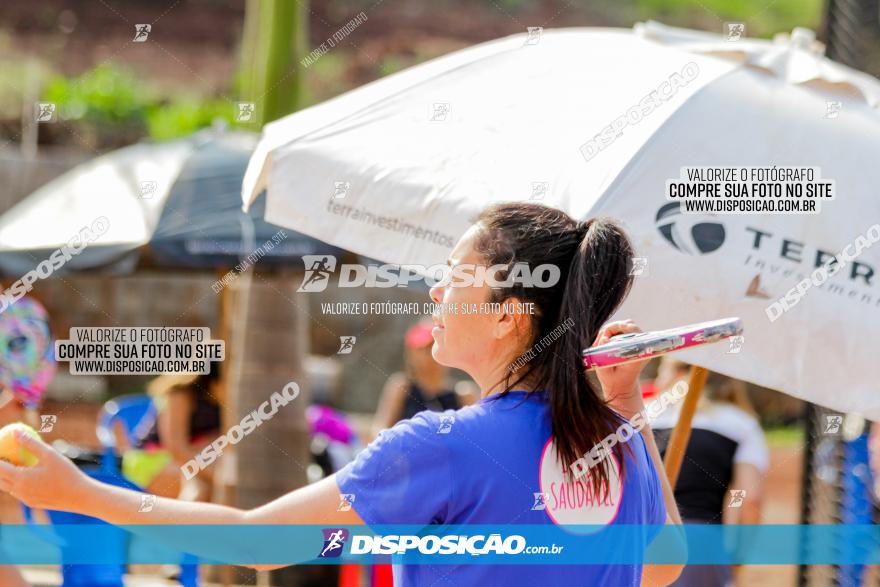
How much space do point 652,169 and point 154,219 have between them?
3.49 metres

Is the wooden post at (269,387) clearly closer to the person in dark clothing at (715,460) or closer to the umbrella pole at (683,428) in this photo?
the person in dark clothing at (715,460)

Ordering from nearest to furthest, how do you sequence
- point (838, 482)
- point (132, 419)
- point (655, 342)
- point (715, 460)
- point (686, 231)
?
point (655, 342)
point (686, 231)
point (715, 460)
point (838, 482)
point (132, 419)

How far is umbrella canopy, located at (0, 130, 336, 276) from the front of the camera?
5633mm

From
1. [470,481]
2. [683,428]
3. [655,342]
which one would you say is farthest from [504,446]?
[683,428]

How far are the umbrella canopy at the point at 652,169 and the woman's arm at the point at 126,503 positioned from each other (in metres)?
1.28

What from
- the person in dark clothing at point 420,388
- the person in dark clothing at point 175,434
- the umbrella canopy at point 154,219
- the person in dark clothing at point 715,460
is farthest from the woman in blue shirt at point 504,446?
the person in dark clothing at point 420,388

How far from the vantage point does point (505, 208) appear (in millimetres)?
1982

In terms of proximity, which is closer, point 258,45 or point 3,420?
point 3,420

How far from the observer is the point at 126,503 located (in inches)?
69.0

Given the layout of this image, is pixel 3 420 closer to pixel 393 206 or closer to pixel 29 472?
pixel 393 206

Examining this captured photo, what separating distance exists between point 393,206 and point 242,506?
12.1 ft

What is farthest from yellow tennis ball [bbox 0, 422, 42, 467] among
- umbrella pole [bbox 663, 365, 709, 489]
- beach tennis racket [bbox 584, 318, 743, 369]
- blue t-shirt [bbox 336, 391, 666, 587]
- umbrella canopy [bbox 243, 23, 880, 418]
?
umbrella pole [bbox 663, 365, 709, 489]

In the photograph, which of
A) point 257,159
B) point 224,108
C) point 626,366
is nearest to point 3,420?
point 257,159

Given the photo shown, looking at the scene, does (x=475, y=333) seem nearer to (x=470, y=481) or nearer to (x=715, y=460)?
(x=470, y=481)
